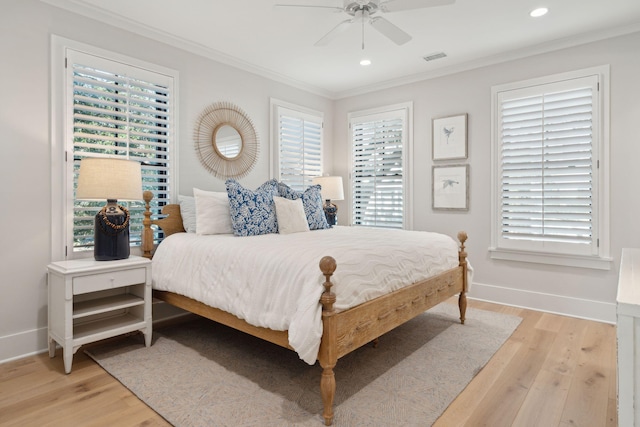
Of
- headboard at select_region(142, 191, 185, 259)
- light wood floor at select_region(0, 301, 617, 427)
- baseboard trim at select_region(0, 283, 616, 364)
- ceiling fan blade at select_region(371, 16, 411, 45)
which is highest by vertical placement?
ceiling fan blade at select_region(371, 16, 411, 45)

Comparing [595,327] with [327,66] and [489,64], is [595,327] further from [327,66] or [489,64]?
[327,66]

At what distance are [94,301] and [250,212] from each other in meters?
1.37

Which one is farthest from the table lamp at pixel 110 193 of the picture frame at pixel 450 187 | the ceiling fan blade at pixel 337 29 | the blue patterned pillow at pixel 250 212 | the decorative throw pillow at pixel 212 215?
the picture frame at pixel 450 187

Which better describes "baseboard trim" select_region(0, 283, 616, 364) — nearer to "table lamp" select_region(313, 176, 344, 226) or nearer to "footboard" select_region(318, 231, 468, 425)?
"footboard" select_region(318, 231, 468, 425)

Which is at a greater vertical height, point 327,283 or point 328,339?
point 327,283

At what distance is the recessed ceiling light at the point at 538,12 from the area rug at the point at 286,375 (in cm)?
270

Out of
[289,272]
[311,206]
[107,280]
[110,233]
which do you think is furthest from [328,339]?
[311,206]

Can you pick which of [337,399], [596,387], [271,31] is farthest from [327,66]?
[596,387]

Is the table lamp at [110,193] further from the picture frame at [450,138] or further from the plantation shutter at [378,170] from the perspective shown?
the picture frame at [450,138]

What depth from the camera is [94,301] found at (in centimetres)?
279

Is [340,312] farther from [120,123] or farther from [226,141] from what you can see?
[226,141]

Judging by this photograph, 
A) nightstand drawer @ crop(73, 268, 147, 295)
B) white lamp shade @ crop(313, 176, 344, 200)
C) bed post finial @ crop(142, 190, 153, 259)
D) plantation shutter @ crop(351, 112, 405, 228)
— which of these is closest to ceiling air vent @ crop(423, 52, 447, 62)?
plantation shutter @ crop(351, 112, 405, 228)

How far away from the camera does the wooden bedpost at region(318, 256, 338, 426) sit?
71.6 inches

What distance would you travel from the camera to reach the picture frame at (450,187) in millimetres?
4219
